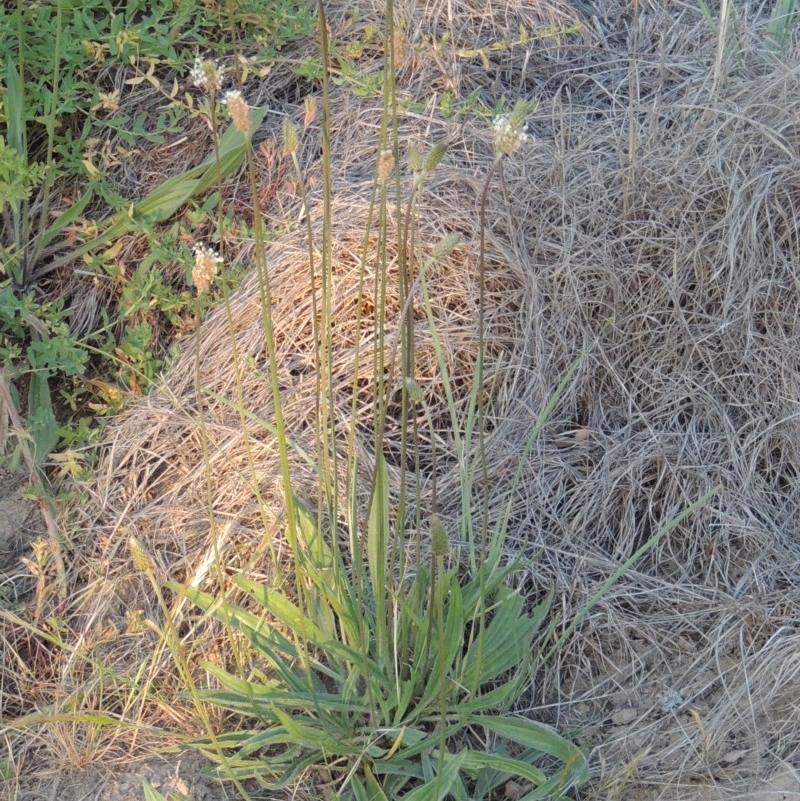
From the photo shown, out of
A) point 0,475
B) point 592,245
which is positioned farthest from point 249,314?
point 592,245

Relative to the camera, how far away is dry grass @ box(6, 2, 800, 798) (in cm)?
192

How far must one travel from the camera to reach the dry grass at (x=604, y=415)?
6.30ft

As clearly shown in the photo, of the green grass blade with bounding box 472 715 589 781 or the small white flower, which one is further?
the green grass blade with bounding box 472 715 589 781

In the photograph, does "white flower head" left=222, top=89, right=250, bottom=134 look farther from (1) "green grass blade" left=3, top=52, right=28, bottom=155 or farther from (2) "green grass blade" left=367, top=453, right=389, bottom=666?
(1) "green grass blade" left=3, top=52, right=28, bottom=155

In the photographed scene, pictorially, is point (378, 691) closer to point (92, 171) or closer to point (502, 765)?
point (502, 765)

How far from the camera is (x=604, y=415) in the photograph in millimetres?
2262

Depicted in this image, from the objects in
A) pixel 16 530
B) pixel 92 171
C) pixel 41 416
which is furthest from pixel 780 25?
pixel 16 530

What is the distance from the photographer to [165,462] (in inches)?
88.3

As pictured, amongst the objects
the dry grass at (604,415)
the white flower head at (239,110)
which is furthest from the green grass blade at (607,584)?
the white flower head at (239,110)

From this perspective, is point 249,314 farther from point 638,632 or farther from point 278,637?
point 638,632

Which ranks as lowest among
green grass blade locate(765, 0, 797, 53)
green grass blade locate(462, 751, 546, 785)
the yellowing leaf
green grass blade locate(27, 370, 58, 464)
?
green grass blade locate(462, 751, 546, 785)

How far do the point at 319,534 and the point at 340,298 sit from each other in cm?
78

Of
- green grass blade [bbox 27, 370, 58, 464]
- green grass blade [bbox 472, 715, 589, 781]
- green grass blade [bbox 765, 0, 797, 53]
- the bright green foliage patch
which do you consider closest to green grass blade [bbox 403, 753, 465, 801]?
the bright green foliage patch

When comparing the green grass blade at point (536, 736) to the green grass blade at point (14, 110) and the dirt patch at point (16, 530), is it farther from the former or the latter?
the green grass blade at point (14, 110)
